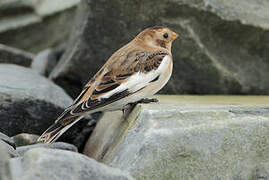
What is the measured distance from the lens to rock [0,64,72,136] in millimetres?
4980

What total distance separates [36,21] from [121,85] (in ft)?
16.2

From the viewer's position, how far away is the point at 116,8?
6094 millimetres

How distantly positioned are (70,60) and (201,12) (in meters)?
1.66

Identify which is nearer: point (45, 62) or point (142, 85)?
point (142, 85)

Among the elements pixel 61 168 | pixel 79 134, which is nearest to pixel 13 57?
pixel 79 134

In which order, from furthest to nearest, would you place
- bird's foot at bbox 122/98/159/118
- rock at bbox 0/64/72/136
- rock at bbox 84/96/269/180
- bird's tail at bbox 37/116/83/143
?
rock at bbox 0/64/72/136 → bird's foot at bbox 122/98/159/118 → bird's tail at bbox 37/116/83/143 → rock at bbox 84/96/269/180

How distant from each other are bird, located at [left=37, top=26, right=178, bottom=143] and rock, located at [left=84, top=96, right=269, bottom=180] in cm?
44

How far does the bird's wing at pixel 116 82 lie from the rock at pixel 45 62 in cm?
258

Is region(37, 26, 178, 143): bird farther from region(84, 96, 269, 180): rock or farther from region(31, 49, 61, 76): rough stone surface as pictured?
region(31, 49, 61, 76): rough stone surface

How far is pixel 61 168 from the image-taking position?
290cm

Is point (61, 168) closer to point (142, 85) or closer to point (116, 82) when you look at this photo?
point (116, 82)

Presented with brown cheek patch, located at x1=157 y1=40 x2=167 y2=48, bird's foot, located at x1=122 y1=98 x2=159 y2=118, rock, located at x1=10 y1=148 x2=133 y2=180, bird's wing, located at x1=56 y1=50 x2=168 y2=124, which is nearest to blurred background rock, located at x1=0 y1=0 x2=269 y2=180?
rock, located at x1=10 y1=148 x2=133 y2=180

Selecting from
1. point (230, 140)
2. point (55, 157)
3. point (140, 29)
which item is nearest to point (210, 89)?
point (140, 29)

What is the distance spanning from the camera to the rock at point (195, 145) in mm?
3580
